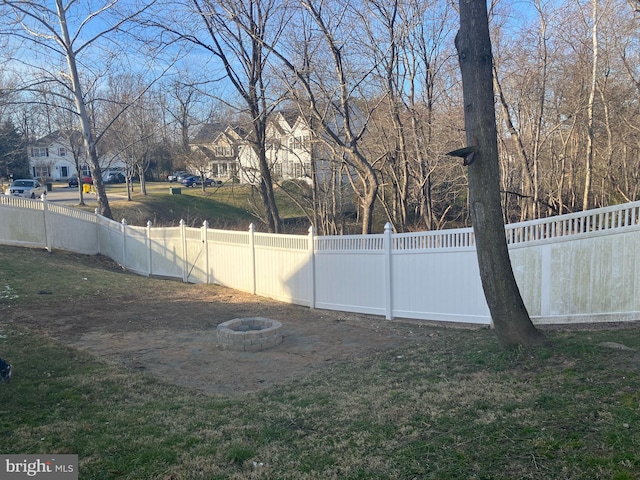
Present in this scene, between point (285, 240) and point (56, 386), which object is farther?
point (285, 240)

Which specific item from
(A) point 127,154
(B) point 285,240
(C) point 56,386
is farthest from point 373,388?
(A) point 127,154

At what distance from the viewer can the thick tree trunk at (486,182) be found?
5.45 metres

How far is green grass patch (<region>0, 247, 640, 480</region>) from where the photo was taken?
10.3 feet

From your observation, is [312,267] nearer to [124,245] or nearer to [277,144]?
[124,245]

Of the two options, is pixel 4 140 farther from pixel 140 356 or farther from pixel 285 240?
pixel 140 356

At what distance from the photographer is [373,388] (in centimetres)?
491

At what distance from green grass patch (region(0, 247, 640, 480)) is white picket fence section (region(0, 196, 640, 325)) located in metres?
0.86

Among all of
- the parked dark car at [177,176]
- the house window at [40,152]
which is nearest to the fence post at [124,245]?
the parked dark car at [177,176]

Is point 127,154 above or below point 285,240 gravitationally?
above

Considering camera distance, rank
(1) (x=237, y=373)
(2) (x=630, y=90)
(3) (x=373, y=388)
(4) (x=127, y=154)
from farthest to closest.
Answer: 1. (4) (x=127, y=154)
2. (2) (x=630, y=90)
3. (1) (x=237, y=373)
4. (3) (x=373, y=388)

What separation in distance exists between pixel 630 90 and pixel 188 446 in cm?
1964

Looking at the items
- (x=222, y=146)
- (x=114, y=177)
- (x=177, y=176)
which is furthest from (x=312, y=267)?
(x=177, y=176)
